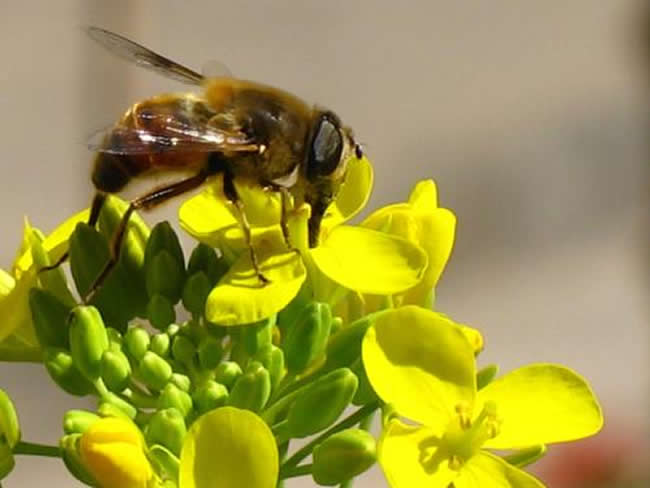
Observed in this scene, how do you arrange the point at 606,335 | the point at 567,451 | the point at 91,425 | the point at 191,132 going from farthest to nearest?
1. the point at 606,335
2. the point at 567,451
3. the point at 191,132
4. the point at 91,425

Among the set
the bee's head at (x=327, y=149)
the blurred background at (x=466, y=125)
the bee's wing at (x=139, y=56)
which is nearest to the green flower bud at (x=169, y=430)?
the bee's head at (x=327, y=149)

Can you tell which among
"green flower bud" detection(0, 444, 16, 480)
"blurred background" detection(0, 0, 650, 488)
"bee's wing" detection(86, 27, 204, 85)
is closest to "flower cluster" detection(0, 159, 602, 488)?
"green flower bud" detection(0, 444, 16, 480)

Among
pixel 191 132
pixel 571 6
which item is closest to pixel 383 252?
pixel 191 132

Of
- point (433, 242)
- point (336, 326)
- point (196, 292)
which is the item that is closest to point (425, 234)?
point (433, 242)

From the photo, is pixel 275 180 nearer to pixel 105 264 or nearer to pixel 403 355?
pixel 105 264

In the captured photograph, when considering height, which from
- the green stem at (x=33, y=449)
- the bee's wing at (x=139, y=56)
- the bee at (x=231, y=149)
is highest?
the bee's wing at (x=139, y=56)

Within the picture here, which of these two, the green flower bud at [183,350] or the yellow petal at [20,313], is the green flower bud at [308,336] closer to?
the green flower bud at [183,350]

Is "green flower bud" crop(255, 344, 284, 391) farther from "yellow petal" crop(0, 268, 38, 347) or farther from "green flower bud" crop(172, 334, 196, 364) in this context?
"yellow petal" crop(0, 268, 38, 347)
